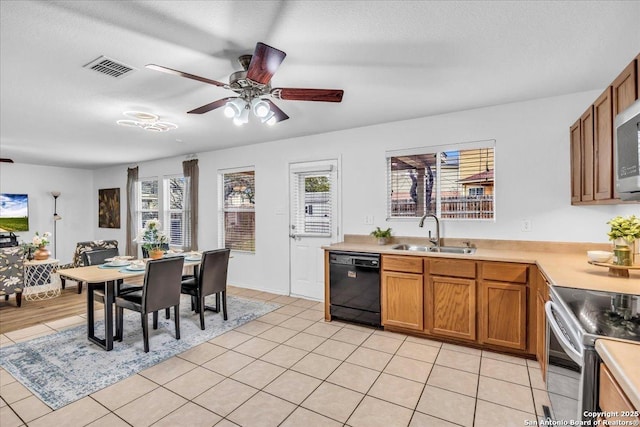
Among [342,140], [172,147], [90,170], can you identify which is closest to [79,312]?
[172,147]

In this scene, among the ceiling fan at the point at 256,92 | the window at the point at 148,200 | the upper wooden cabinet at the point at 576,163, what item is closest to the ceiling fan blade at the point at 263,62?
the ceiling fan at the point at 256,92

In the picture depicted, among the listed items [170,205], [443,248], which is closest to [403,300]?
[443,248]

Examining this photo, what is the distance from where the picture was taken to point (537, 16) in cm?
180

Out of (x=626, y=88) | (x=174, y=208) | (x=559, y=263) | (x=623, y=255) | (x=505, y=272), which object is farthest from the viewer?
(x=174, y=208)

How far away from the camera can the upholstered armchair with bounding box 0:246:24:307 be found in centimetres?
423

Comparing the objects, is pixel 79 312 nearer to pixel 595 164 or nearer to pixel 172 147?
pixel 172 147

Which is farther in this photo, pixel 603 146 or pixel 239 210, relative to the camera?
pixel 239 210

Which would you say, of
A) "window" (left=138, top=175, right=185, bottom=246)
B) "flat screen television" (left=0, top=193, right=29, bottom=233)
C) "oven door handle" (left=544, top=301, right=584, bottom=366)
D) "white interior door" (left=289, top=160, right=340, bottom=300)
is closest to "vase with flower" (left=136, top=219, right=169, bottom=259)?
"white interior door" (left=289, top=160, right=340, bottom=300)

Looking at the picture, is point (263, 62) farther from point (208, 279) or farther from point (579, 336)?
point (208, 279)

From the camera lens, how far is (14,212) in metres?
6.84

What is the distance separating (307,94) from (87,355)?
2.93 meters

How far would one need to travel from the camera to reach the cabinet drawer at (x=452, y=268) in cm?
294

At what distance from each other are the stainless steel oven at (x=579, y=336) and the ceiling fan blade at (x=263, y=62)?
1931 millimetres

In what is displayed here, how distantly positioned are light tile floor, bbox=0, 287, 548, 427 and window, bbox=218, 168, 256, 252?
7.75 feet
